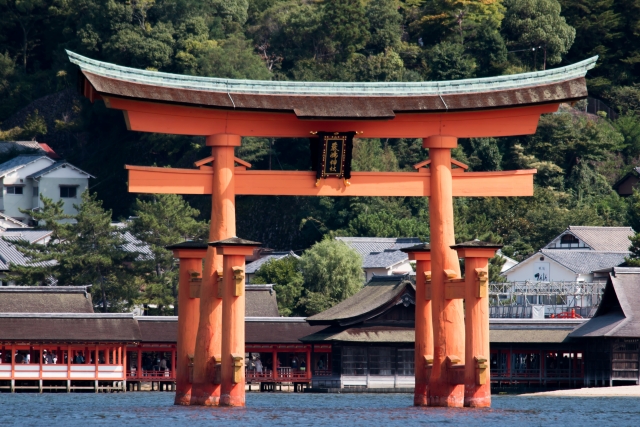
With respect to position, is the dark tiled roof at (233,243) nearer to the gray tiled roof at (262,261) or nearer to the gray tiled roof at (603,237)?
the gray tiled roof at (262,261)

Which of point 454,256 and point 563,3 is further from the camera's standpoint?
point 563,3

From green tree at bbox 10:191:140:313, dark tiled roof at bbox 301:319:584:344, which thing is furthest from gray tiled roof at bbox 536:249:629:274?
green tree at bbox 10:191:140:313

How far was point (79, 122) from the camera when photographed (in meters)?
87.7

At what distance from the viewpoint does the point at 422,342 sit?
33219 millimetres

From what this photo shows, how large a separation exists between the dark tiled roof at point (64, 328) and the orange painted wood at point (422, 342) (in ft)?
62.8

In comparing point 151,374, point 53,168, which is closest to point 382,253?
point 151,374

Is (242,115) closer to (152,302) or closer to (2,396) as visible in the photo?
(2,396)

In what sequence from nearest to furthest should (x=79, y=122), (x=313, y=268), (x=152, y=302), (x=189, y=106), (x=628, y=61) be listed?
1. (x=189, y=106)
2. (x=152, y=302)
3. (x=313, y=268)
4. (x=628, y=61)
5. (x=79, y=122)

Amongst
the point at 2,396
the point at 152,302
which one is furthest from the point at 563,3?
the point at 2,396

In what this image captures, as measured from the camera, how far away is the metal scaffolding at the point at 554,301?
56888 millimetres

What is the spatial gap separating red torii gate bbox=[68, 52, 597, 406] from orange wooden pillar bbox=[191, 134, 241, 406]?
28mm

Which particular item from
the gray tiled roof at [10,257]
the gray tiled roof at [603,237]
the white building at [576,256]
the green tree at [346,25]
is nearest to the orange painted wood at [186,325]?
the gray tiled roof at [10,257]

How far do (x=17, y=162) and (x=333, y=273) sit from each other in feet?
97.0

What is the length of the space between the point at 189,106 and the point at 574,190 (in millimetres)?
49591
